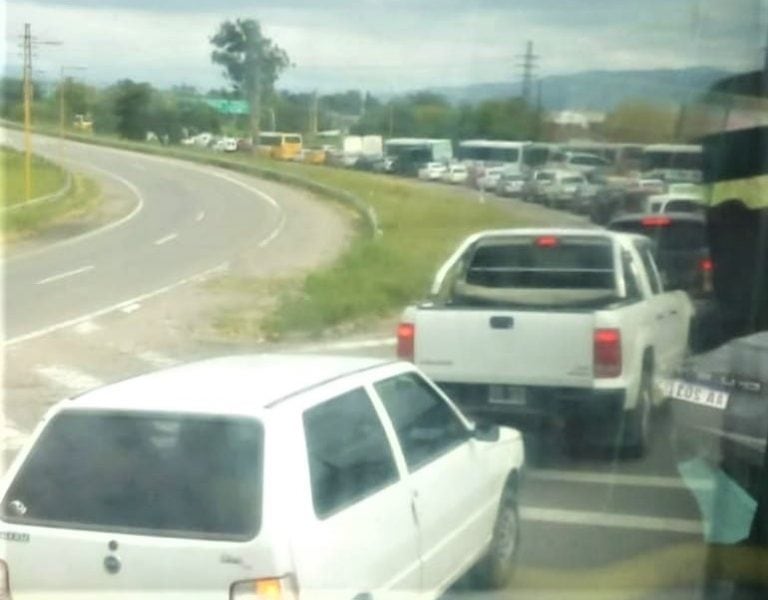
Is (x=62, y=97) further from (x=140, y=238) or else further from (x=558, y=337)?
(x=558, y=337)

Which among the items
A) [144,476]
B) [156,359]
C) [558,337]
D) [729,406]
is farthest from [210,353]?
[729,406]

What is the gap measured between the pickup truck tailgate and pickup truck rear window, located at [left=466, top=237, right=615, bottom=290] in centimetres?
13

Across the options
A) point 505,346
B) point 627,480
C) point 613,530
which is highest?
point 505,346

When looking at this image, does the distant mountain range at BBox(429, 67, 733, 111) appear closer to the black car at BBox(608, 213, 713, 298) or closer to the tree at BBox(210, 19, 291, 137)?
the black car at BBox(608, 213, 713, 298)

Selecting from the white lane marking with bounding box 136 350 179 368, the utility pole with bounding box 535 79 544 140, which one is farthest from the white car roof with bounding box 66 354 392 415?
the utility pole with bounding box 535 79 544 140

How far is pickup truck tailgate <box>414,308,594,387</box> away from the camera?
686cm

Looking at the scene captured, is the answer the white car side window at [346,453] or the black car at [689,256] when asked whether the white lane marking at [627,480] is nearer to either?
the black car at [689,256]

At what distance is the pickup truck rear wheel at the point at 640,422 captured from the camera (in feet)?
22.5

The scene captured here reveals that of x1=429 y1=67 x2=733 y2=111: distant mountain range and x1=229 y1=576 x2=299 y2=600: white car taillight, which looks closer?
x1=229 y1=576 x2=299 y2=600: white car taillight

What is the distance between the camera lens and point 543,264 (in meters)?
6.55

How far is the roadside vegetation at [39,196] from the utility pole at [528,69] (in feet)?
→ 7.36

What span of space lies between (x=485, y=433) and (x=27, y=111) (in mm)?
2200

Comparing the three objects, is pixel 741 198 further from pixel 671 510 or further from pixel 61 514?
pixel 61 514

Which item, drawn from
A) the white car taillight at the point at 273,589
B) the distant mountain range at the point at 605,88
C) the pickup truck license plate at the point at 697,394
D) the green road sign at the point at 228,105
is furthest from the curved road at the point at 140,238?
the white car taillight at the point at 273,589
